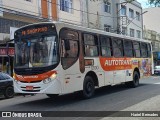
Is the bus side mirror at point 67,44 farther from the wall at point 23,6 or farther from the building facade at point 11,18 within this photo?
the wall at point 23,6

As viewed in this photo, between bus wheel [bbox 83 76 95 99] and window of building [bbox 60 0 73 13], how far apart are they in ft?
49.5

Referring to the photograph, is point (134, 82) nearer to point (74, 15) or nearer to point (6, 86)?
point (6, 86)

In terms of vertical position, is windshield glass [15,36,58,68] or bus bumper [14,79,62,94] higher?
windshield glass [15,36,58,68]

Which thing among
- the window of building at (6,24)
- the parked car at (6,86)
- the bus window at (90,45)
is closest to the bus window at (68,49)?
the bus window at (90,45)

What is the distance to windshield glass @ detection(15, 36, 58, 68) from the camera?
11.8 meters

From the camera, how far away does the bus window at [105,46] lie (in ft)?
49.6

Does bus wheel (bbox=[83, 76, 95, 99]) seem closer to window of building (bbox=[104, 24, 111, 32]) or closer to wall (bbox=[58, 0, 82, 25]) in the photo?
wall (bbox=[58, 0, 82, 25])

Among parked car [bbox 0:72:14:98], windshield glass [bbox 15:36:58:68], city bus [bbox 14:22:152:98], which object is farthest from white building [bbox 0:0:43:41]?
windshield glass [bbox 15:36:58:68]

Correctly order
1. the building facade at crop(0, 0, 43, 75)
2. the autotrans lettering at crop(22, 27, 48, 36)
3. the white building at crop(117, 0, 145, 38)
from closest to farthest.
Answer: the autotrans lettering at crop(22, 27, 48, 36), the building facade at crop(0, 0, 43, 75), the white building at crop(117, 0, 145, 38)

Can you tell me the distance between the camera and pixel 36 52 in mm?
12109

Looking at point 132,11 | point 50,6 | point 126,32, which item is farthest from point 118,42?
point 132,11

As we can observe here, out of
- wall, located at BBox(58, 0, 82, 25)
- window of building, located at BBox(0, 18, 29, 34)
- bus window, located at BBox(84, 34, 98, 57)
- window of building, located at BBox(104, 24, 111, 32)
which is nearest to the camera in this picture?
bus window, located at BBox(84, 34, 98, 57)

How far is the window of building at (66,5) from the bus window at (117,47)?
→ 11974 mm

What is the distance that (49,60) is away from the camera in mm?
11820
